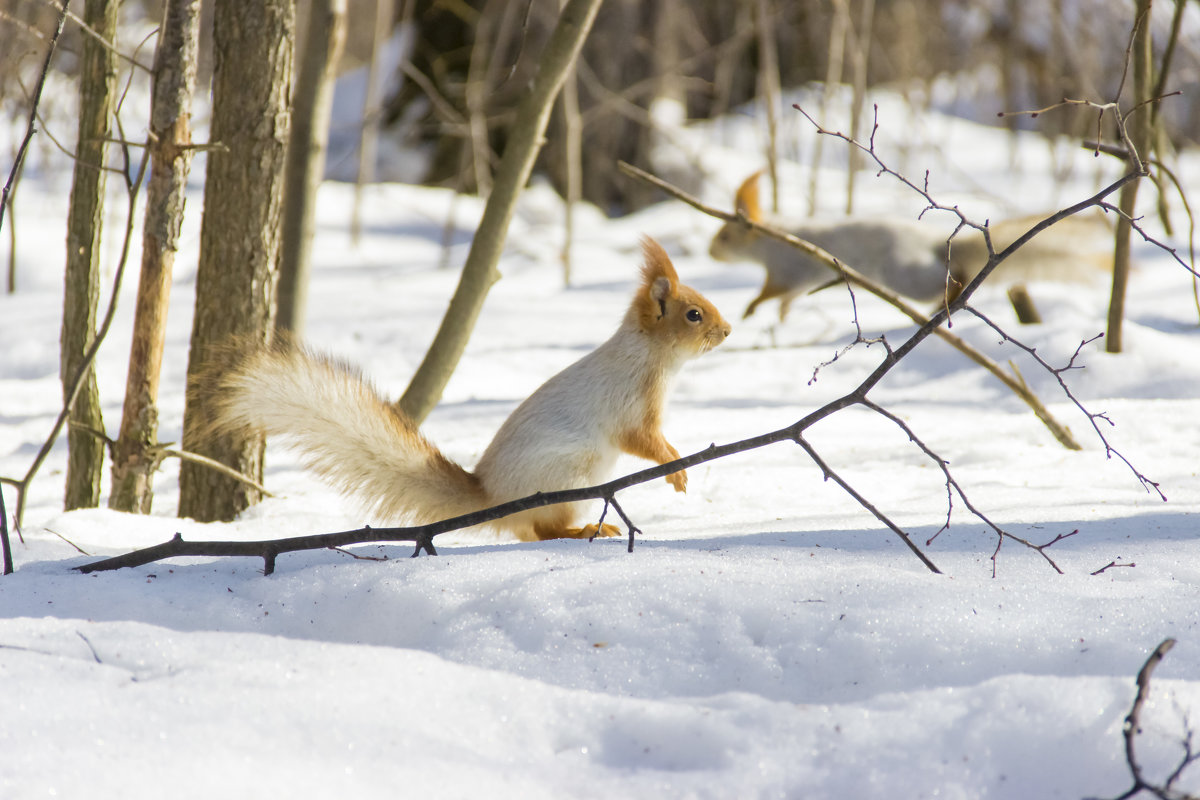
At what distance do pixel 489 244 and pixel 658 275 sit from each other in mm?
922

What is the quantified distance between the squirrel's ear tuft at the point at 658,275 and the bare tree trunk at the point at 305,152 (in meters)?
1.36

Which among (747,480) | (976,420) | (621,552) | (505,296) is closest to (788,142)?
(505,296)

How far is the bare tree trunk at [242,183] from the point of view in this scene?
3.22 metres

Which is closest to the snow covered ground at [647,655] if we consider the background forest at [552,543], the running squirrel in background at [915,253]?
the background forest at [552,543]

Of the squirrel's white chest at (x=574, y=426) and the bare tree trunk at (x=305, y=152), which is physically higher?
the bare tree trunk at (x=305, y=152)

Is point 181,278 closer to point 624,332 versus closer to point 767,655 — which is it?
point 624,332

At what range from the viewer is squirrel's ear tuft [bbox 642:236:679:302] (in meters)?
3.16

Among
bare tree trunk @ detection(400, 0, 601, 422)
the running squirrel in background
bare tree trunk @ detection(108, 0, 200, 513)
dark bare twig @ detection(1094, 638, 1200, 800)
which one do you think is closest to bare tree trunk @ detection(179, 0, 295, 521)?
bare tree trunk @ detection(108, 0, 200, 513)

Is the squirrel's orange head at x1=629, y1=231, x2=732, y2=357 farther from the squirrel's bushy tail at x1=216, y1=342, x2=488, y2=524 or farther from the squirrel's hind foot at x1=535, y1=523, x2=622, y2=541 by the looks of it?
the squirrel's bushy tail at x1=216, y1=342, x2=488, y2=524

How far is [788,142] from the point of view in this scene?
44.5ft

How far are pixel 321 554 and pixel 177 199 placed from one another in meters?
1.31

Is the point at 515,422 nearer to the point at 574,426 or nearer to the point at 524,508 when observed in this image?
the point at 574,426

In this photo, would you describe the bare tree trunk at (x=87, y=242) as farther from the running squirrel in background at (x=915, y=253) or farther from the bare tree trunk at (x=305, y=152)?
the running squirrel in background at (x=915, y=253)

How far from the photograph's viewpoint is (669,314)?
317 centimetres
